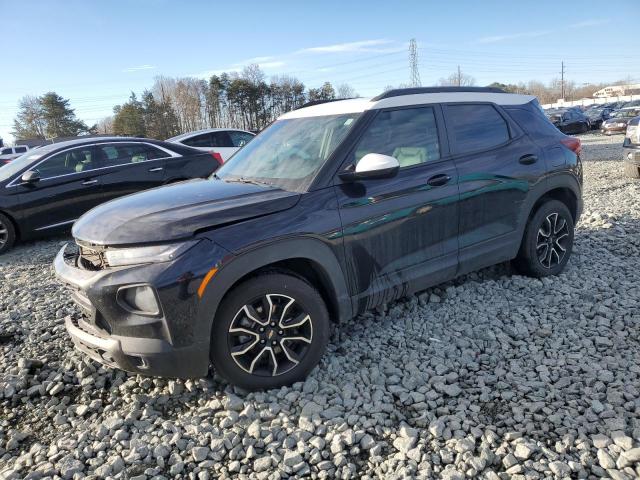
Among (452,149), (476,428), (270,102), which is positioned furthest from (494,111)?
(270,102)

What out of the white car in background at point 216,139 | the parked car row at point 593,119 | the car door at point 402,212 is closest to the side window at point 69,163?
the white car in background at point 216,139

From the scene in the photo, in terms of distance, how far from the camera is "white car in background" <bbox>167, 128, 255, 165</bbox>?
36.1ft

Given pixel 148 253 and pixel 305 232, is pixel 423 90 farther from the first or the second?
pixel 148 253

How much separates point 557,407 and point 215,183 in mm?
2733

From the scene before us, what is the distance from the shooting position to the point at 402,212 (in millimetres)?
3457

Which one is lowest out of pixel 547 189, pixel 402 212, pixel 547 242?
pixel 547 242

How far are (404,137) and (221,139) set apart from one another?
8.69 metres

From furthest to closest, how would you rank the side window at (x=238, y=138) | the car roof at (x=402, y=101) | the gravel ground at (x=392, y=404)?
the side window at (x=238, y=138) < the car roof at (x=402, y=101) < the gravel ground at (x=392, y=404)

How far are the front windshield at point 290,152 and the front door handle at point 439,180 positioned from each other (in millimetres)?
763

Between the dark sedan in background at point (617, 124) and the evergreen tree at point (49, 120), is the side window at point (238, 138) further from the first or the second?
the evergreen tree at point (49, 120)

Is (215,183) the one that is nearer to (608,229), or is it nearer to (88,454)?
(88,454)

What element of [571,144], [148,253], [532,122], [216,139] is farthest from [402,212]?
[216,139]

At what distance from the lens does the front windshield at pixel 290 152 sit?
3.36 metres

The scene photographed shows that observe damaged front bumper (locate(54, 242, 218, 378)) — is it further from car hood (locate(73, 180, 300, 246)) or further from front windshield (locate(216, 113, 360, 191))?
front windshield (locate(216, 113, 360, 191))
